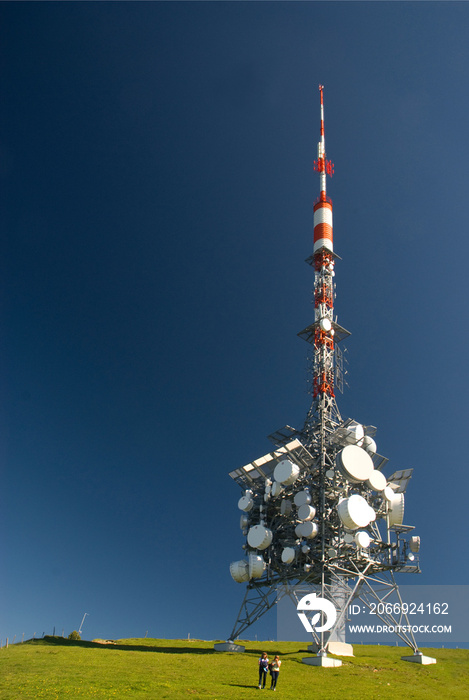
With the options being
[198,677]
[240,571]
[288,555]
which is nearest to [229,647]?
[240,571]

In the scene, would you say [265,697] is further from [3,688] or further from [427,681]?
[427,681]

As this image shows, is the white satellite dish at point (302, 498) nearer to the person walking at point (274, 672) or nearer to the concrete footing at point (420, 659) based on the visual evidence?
the concrete footing at point (420, 659)

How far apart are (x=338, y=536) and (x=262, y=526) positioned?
787 cm

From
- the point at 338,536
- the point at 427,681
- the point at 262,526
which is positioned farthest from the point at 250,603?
the point at 427,681

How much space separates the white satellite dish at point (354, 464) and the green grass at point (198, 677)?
49.0 ft

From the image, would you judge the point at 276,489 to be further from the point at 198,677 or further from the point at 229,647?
the point at 198,677

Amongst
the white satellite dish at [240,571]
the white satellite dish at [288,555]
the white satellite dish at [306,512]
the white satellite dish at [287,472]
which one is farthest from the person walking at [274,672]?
the white satellite dish at [240,571]

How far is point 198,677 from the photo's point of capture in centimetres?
3212

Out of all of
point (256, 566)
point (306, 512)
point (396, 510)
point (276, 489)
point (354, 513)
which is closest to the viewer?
point (354, 513)

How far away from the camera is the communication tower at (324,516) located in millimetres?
45969

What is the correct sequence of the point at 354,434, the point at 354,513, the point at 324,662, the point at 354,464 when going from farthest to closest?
the point at 354,434, the point at 354,464, the point at 354,513, the point at 324,662

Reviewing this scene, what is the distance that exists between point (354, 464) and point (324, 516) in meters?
5.58

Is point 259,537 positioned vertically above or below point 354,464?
below

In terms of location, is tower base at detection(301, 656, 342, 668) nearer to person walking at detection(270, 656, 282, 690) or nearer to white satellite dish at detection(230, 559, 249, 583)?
white satellite dish at detection(230, 559, 249, 583)
